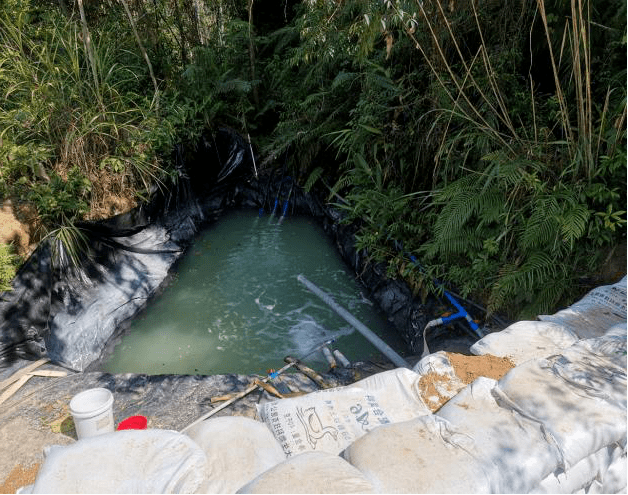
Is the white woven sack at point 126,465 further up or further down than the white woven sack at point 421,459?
further up

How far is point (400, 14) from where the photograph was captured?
101 inches

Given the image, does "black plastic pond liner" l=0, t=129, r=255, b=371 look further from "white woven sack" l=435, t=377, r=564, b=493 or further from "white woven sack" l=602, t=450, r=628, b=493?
"white woven sack" l=602, t=450, r=628, b=493

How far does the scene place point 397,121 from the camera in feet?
14.7

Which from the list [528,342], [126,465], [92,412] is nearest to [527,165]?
[528,342]

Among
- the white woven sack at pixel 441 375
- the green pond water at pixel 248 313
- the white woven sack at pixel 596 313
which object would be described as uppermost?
the white woven sack at pixel 596 313

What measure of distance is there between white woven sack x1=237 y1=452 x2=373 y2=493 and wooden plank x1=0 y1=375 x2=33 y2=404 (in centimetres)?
229

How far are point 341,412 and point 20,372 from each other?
2.43 meters

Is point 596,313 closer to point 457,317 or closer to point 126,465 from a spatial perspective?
point 457,317

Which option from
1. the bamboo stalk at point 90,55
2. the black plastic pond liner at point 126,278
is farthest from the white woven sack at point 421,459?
the bamboo stalk at point 90,55

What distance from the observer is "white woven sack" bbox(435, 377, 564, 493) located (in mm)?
1406

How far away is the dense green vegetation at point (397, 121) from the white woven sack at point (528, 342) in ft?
2.28

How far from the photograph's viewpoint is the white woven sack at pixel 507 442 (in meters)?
1.41

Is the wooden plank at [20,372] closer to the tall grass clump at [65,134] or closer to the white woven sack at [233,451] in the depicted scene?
the tall grass clump at [65,134]

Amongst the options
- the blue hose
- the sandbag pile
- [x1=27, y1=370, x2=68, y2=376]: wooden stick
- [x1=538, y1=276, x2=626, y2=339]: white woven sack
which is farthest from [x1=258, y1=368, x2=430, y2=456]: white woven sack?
[x1=27, y1=370, x2=68, y2=376]: wooden stick
